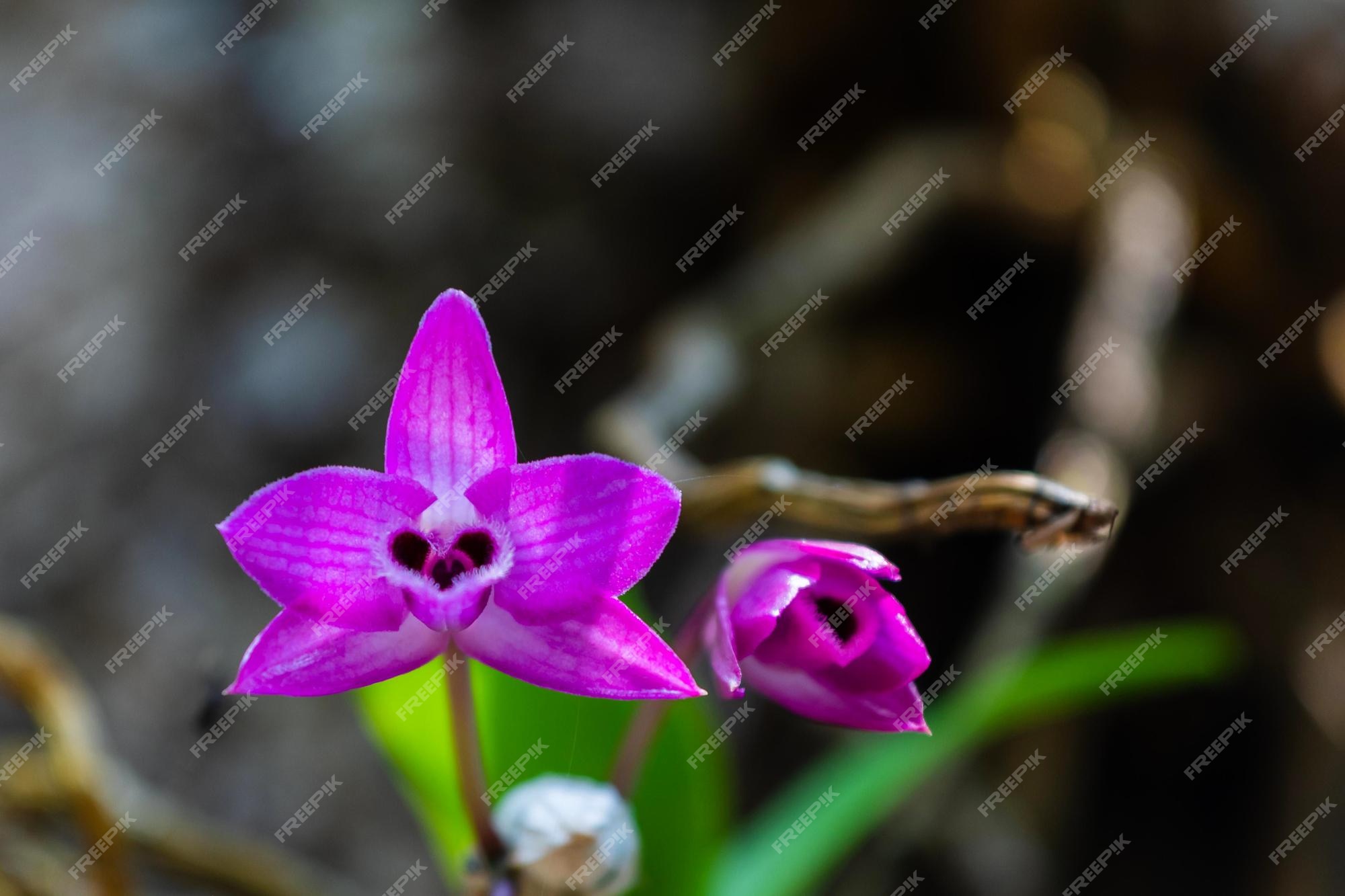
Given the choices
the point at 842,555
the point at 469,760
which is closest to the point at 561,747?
the point at 469,760

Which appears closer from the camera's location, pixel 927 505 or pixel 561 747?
pixel 927 505

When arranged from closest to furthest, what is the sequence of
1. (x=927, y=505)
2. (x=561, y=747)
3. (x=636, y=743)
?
(x=927, y=505)
(x=636, y=743)
(x=561, y=747)

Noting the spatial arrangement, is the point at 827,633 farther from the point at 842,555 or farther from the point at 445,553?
the point at 445,553

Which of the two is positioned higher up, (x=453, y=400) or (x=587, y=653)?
(x=453, y=400)

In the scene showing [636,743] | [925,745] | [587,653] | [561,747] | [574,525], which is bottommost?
[925,745]

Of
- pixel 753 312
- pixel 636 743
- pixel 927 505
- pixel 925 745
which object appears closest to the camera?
pixel 927 505

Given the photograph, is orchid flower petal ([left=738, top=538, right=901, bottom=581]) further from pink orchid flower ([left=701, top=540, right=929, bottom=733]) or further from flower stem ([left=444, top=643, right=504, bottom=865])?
flower stem ([left=444, top=643, right=504, bottom=865])

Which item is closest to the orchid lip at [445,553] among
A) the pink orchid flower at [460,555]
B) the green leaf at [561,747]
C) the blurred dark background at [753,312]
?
the pink orchid flower at [460,555]
